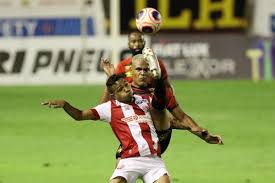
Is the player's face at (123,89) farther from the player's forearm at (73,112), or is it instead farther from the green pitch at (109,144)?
the green pitch at (109,144)

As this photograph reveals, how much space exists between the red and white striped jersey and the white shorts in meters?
0.06

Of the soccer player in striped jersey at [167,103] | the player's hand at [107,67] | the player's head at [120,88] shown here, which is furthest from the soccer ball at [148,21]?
the player's head at [120,88]

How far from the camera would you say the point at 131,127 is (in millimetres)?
9594

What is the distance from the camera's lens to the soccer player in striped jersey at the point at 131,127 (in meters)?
9.44

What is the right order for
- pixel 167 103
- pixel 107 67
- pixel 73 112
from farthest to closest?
pixel 107 67
pixel 167 103
pixel 73 112

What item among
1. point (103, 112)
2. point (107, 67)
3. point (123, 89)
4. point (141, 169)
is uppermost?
point (123, 89)

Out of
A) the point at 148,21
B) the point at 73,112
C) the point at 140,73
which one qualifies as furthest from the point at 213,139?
the point at 148,21

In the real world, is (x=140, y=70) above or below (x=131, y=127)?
above

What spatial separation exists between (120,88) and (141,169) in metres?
0.87

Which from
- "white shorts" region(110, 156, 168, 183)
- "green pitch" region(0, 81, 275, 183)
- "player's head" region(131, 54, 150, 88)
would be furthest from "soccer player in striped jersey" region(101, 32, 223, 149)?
"green pitch" region(0, 81, 275, 183)

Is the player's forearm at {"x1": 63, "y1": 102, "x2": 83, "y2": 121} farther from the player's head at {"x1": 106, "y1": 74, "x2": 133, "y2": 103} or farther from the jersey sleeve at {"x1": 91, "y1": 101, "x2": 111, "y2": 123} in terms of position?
the player's head at {"x1": 106, "y1": 74, "x2": 133, "y2": 103}

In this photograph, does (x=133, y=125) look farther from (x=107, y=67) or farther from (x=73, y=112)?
(x=107, y=67)

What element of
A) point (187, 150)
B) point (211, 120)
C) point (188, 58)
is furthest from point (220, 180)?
point (188, 58)

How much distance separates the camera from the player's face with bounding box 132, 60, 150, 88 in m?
9.42
